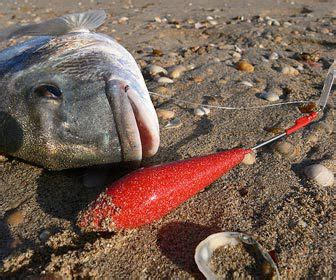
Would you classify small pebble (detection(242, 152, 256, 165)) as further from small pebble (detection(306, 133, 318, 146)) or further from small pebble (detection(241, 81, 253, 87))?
small pebble (detection(241, 81, 253, 87))

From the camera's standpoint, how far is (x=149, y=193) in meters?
2.37

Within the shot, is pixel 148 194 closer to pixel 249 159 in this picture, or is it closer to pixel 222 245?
pixel 222 245

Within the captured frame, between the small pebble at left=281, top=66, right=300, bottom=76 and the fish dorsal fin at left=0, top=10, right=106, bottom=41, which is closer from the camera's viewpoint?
the fish dorsal fin at left=0, top=10, right=106, bottom=41

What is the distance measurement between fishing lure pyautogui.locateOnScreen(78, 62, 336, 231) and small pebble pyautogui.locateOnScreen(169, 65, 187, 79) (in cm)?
216

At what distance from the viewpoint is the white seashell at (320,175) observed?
2.83 metres

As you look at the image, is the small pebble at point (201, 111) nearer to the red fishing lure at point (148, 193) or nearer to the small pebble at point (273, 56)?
the red fishing lure at point (148, 193)

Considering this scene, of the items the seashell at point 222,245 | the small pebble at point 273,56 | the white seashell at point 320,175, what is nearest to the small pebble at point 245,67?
the small pebble at point 273,56

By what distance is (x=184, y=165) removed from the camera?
2.57m

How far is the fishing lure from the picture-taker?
2303mm

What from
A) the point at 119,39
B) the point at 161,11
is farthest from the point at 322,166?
the point at 161,11

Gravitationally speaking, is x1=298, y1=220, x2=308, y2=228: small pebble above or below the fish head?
below

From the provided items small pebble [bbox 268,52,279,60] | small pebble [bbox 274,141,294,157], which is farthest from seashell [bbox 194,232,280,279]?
small pebble [bbox 268,52,279,60]

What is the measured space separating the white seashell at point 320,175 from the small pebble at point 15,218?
80.7 inches

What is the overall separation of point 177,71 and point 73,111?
8.03 feet
